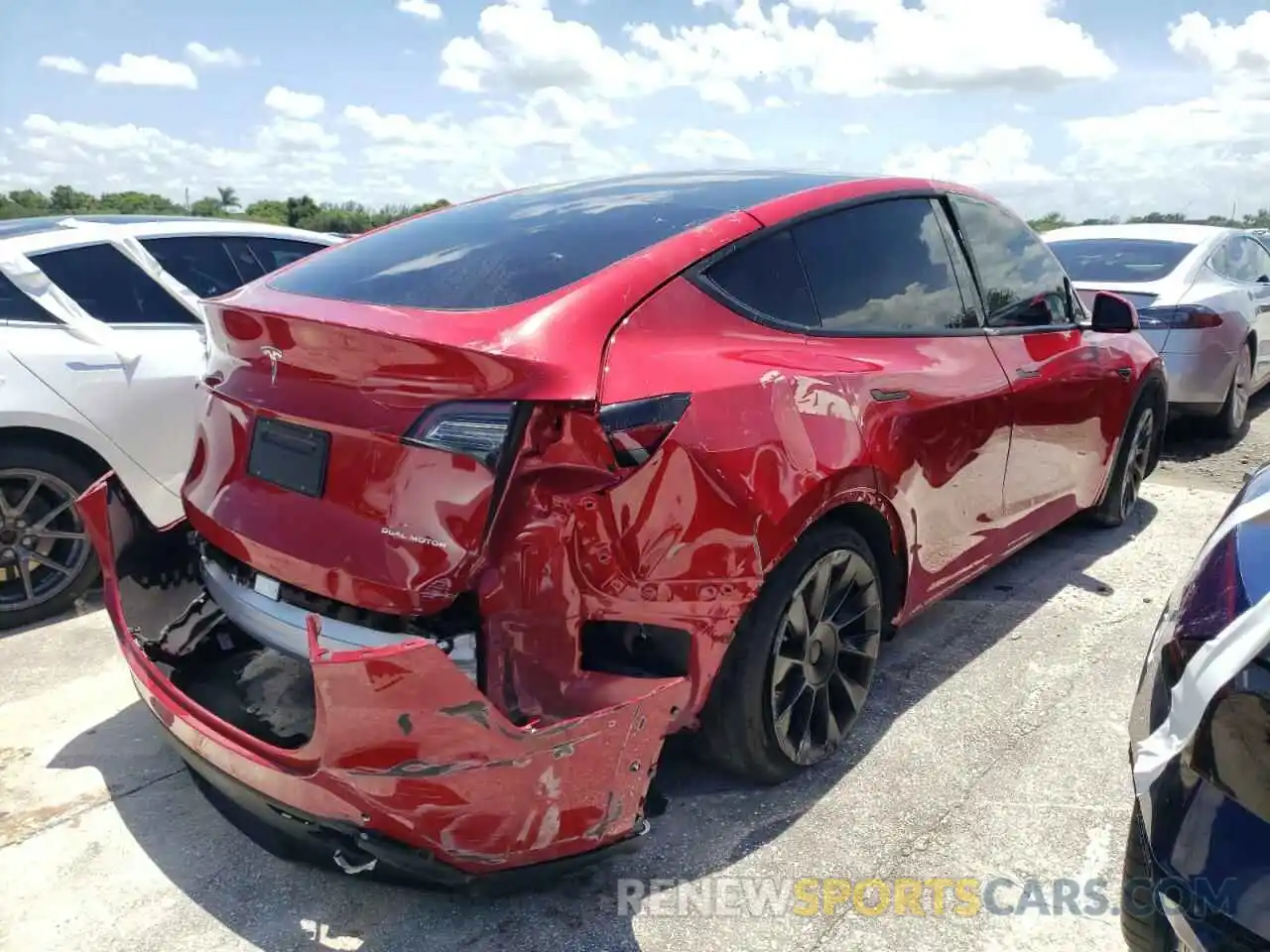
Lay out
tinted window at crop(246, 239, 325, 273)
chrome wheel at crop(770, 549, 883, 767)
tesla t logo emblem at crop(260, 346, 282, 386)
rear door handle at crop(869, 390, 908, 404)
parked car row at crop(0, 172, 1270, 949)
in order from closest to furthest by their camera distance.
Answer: parked car row at crop(0, 172, 1270, 949) → tesla t logo emblem at crop(260, 346, 282, 386) → chrome wheel at crop(770, 549, 883, 767) → rear door handle at crop(869, 390, 908, 404) → tinted window at crop(246, 239, 325, 273)

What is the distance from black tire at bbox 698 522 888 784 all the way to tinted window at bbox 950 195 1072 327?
1.27 meters

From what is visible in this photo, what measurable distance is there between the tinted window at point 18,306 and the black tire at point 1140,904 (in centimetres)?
426

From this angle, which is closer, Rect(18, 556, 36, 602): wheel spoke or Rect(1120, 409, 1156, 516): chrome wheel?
Rect(18, 556, 36, 602): wheel spoke

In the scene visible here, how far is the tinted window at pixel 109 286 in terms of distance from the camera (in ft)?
14.1

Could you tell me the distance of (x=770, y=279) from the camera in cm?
273

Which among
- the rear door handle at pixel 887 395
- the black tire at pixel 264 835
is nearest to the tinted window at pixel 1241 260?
the rear door handle at pixel 887 395

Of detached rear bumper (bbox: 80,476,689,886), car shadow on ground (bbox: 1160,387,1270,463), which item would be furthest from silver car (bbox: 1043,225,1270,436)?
detached rear bumper (bbox: 80,476,689,886)

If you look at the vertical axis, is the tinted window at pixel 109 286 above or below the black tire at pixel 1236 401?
above

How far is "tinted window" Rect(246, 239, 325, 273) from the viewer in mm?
5188

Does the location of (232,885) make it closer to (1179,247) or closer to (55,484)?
(55,484)

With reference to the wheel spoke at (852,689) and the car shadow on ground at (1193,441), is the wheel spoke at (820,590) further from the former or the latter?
the car shadow on ground at (1193,441)

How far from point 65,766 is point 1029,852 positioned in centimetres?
278

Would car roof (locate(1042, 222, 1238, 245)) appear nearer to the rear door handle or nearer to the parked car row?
the parked car row

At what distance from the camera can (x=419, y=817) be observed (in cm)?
196
